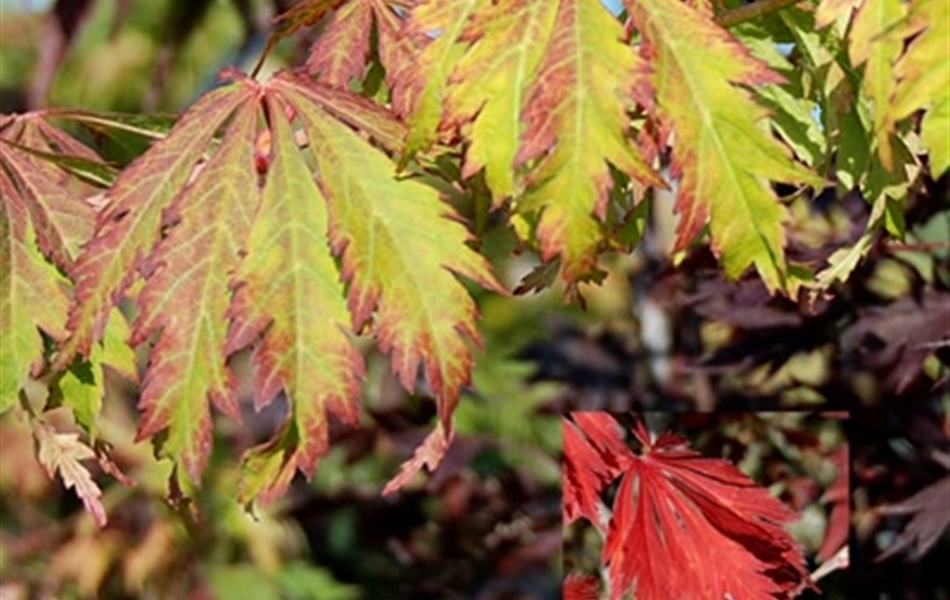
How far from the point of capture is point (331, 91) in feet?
3.18

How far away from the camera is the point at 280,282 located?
89 centimetres

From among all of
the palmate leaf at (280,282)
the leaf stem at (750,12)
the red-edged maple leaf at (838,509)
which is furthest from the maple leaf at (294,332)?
the red-edged maple leaf at (838,509)

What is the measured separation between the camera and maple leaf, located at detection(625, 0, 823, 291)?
34.1 inches

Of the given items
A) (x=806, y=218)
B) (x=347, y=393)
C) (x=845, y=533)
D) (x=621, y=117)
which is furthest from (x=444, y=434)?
(x=806, y=218)

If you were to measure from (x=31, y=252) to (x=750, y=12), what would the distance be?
36cm

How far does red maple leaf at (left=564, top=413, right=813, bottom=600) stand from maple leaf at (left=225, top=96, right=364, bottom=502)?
237 mm

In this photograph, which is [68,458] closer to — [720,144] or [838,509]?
[720,144]

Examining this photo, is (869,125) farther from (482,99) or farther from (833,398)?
(833,398)

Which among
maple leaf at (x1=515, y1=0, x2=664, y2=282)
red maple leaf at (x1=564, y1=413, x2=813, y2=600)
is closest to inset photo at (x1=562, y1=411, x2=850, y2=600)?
red maple leaf at (x1=564, y1=413, x2=813, y2=600)

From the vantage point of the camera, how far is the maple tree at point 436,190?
847 millimetres

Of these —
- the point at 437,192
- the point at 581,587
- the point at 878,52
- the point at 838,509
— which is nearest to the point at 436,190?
the point at 437,192

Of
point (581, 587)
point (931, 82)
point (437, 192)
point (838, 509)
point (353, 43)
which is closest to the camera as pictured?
point (931, 82)

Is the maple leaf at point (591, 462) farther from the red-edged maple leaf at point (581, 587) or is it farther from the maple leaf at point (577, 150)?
the maple leaf at point (577, 150)

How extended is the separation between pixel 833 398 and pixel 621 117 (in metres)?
1.02
